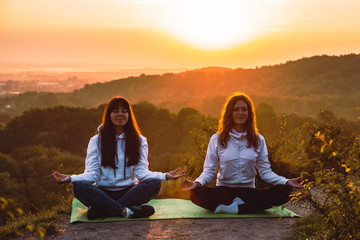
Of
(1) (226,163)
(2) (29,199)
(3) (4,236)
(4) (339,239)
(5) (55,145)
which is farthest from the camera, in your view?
(5) (55,145)

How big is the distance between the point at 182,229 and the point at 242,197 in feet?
3.07

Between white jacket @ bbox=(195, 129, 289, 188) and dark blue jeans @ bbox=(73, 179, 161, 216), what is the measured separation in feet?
2.29

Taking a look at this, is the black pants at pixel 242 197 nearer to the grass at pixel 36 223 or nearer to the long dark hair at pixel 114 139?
the long dark hair at pixel 114 139

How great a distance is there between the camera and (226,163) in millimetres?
5008

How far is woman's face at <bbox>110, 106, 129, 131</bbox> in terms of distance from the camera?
16.4 feet

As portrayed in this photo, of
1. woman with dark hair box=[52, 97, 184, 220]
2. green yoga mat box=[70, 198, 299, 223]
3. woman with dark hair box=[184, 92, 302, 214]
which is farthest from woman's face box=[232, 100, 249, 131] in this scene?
green yoga mat box=[70, 198, 299, 223]

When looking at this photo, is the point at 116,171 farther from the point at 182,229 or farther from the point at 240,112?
the point at 240,112

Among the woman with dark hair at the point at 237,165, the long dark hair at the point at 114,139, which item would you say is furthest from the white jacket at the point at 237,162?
the long dark hair at the point at 114,139

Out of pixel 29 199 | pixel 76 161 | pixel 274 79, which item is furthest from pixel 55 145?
pixel 274 79

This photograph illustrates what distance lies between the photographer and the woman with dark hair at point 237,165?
501 cm

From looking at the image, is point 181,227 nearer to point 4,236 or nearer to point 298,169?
point 4,236

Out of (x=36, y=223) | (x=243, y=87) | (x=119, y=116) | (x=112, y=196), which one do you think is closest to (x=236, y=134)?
(x=119, y=116)

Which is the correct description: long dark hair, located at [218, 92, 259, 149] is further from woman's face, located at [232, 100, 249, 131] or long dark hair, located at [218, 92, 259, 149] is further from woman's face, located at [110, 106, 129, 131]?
woman's face, located at [110, 106, 129, 131]

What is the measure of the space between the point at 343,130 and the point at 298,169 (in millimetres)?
1104
